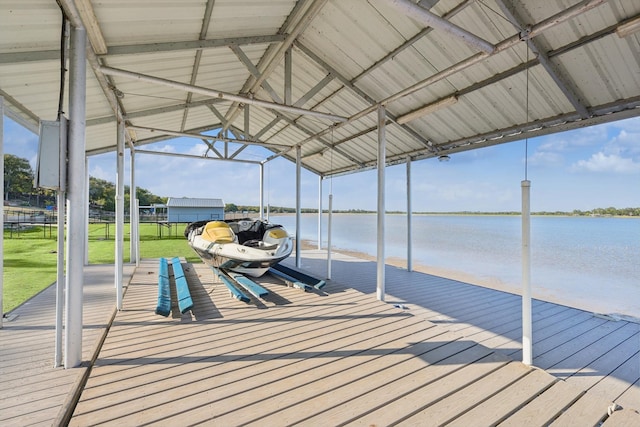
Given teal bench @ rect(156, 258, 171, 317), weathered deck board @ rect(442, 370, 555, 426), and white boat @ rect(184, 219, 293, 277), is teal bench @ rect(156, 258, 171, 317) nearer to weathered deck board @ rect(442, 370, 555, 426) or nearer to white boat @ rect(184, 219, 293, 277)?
white boat @ rect(184, 219, 293, 277)

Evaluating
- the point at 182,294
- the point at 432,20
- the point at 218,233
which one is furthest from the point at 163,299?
the point at 432,20

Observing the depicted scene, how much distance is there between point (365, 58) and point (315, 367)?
386 centimetres

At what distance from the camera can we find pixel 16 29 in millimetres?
2342

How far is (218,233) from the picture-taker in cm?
557

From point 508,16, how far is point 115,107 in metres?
4.48

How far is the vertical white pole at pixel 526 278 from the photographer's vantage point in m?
2.33

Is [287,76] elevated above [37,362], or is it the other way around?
[287,76]

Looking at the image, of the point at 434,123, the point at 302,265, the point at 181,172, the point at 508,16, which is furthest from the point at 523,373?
the point at 181,172

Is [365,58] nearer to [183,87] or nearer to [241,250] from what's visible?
[183,87]

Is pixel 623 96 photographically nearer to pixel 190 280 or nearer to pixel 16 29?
pixel 16 29

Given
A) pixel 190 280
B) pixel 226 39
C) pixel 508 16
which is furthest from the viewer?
pixel 190 280

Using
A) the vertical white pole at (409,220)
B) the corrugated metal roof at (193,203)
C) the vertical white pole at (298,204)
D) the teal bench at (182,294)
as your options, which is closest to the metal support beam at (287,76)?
the vertical white pole at (298,204)

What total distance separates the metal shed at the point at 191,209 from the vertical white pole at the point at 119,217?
61.9ft

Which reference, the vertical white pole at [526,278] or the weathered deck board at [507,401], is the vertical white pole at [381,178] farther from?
the weathered deck board at [507,401]
